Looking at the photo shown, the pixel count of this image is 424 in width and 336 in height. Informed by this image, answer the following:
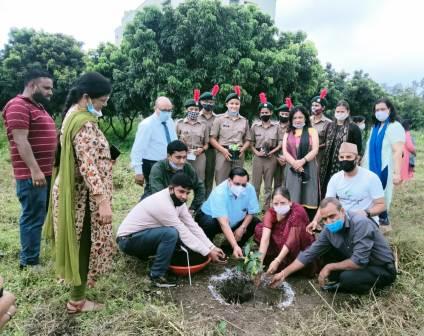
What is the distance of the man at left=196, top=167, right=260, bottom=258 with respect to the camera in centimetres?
405

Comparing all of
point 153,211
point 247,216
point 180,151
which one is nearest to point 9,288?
point 153,211

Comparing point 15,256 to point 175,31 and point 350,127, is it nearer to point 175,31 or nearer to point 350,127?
point 350,127

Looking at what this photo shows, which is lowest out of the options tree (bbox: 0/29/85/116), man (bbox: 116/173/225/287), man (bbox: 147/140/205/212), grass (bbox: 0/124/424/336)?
grass (bbox: 0/124/424/336)

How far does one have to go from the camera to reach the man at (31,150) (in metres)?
3.32

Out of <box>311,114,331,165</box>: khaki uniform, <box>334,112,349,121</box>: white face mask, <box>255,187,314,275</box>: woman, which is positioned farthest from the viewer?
<box>311,114,331,165</box>: khaki uniform

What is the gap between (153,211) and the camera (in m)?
3.40

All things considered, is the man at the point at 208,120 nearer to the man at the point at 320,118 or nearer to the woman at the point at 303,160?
the woman at the point at 303,160

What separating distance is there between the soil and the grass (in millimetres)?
29

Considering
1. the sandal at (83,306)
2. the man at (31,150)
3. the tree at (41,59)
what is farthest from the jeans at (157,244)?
the tree at (41,59)

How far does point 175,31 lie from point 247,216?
7223 millimetres

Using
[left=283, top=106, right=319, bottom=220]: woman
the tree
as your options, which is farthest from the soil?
the tree

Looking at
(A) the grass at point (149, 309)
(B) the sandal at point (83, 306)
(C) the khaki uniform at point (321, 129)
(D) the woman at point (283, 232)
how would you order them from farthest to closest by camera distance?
1. (C) the khaki uniform at point (321, 129)
2. (D) the woman at point (283, 232)
3. (B) the sandal at point (83, 306)
4. (A) the grass at point (149, 309)

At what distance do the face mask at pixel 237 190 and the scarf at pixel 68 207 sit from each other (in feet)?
6.21

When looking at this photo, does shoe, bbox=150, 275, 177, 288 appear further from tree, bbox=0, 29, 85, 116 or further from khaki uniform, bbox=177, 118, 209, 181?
tree, bbox=0, 29, 85, 116
